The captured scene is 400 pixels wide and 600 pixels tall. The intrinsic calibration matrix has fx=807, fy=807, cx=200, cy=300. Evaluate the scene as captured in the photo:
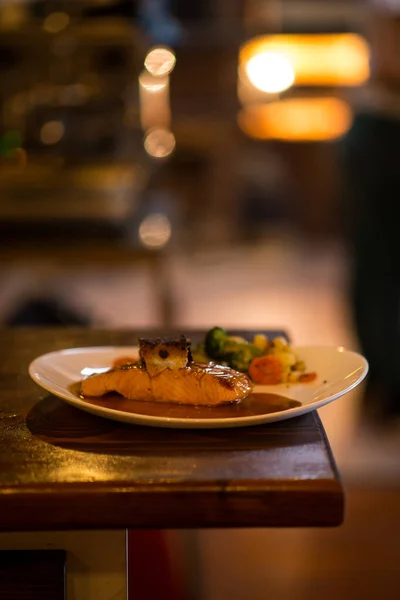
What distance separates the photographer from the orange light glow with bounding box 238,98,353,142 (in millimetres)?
6316

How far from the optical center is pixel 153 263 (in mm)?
2604

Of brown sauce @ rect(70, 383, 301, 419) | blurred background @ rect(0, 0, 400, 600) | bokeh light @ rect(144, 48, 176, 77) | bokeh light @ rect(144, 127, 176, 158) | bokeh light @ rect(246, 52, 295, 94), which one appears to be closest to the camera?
brown sauce @ rect(70, 383, 301, 419)

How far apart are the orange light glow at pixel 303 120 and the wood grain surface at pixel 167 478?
5.64 metres

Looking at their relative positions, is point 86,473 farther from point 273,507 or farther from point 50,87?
point 50,87

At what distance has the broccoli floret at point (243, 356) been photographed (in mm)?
947

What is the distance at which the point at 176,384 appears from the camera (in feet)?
2.74

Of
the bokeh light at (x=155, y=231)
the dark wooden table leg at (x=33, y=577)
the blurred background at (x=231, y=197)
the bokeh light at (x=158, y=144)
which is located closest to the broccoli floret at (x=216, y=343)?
the dark wooden table leg at (x=33, y=577)

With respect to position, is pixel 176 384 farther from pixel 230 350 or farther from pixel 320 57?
pixel 320 57

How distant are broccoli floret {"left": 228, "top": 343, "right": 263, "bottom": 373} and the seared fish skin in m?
0.09

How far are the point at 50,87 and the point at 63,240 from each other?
959 millimetres

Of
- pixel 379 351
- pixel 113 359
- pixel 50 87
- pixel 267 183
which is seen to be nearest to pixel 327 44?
pixel 267 183

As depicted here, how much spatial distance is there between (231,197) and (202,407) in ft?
17.8

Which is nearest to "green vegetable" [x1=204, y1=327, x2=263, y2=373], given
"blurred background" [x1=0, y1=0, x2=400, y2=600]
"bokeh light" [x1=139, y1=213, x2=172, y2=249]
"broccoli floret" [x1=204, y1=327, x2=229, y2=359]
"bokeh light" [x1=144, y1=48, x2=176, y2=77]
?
"broccoli floret" [x1=204, y1=327, x2=229, y2=359]

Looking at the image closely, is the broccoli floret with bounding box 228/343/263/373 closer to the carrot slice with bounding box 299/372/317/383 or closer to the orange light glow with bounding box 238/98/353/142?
the carrot slice with bounding box 299/372/317/383
